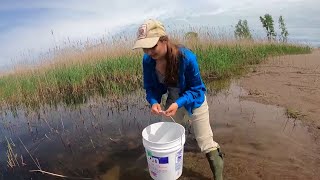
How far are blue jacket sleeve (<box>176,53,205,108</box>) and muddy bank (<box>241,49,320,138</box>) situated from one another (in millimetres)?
2254

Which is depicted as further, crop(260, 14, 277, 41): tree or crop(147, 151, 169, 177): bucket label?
crop(260, 14, 277, 41): tree

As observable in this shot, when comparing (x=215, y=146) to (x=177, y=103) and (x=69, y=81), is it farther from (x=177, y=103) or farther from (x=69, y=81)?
(x=69, y=81)

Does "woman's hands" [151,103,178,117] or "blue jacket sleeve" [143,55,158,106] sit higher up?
"blue jacket sleeve" [143,55,158,106]

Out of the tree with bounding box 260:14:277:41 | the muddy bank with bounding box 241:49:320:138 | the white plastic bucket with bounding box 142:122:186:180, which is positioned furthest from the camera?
the tree with bounding box 260:14:277:41

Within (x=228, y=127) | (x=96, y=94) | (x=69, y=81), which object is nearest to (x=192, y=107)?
(x=228, y=127)

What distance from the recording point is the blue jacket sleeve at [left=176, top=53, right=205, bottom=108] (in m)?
2.54

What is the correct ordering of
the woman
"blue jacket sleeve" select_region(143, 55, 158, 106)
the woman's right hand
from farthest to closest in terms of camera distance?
1. "blue jacket sleeve" select_region(143, 55, 158, 106)
2. the woman's right hand
3. the woman

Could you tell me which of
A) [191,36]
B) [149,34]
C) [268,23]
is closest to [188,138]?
[149,34]

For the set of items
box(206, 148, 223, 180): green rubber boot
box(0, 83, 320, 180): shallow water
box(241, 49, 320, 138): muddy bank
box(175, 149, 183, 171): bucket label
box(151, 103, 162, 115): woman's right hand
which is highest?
box(151, 103, 162, 115): woman's right hand

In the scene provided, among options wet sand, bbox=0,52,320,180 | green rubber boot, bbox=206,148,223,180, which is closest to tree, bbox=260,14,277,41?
wet sand, bbox=0,52,320,180

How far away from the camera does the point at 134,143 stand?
13.8 ft

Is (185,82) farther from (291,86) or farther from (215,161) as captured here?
(291,86)

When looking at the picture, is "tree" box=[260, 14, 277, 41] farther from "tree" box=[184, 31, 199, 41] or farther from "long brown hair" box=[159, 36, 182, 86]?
"long brown hair" box=[159, 36, 182, 86]

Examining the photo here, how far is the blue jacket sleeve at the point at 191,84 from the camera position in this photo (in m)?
2.54
